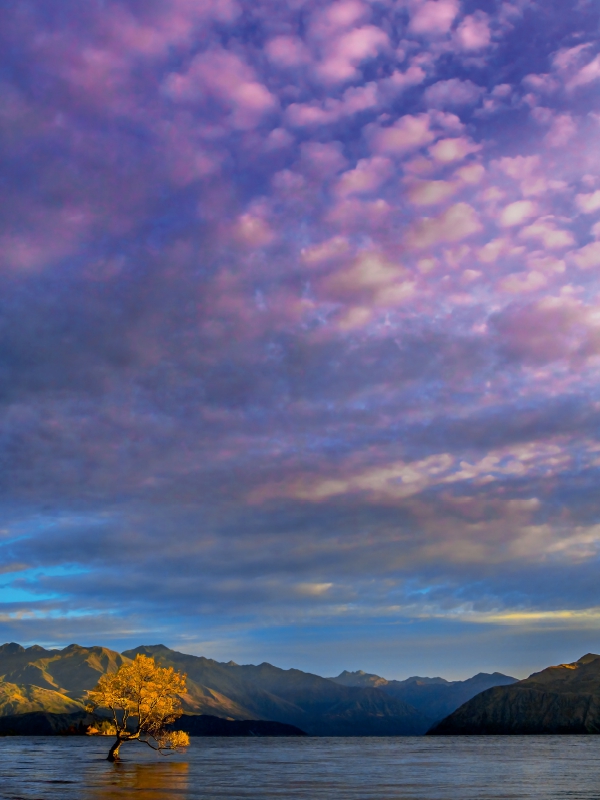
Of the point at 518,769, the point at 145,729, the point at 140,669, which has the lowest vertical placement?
the point at 518,769

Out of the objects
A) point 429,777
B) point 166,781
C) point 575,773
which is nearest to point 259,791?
point 166,781

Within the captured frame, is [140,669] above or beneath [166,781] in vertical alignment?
above

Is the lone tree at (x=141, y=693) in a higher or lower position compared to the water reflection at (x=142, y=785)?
higher

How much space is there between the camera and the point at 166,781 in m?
92.2

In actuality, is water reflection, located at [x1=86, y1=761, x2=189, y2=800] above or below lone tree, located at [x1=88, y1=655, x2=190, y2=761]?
below

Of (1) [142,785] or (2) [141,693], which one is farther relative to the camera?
(2) [141,693]

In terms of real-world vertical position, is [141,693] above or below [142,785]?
above

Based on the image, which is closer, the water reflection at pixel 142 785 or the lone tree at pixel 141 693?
the water reflection at pixel 142 785

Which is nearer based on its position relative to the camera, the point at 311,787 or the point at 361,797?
the point at 361,797

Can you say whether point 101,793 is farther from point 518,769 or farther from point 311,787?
point 518,769

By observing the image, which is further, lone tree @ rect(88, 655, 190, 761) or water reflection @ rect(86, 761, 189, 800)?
lone tree @ rect(88, 655, 190, 761)

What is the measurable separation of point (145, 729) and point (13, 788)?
2772 cm

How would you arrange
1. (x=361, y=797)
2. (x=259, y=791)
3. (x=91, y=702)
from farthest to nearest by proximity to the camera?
(x=91, y=702) → (x=259, y=791) → (x=361, y=797)

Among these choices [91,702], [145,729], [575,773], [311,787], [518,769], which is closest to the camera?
[311,787]
